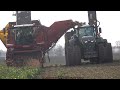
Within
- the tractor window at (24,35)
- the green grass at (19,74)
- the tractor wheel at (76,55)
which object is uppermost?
the tractor window at (24,35)

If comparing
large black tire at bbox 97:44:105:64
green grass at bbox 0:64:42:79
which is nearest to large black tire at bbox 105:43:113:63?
large black tire at bbox 97:44:105:64

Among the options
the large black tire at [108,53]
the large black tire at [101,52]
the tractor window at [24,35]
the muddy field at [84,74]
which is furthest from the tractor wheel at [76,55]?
the muddy field at [84,74]

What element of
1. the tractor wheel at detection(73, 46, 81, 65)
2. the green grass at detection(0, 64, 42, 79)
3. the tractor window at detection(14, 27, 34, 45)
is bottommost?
the green grass at detection(0, 64, 42, 79)

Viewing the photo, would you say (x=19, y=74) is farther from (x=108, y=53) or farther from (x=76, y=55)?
(x=108, y=53)

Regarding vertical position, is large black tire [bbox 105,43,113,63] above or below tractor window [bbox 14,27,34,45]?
below

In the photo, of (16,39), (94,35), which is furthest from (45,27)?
(94,35)

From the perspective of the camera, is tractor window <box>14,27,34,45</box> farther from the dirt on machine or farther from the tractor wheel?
the tractor wheel

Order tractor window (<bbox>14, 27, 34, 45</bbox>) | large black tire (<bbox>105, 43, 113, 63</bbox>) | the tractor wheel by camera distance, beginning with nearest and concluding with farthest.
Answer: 1. the tractor wheel
2. large black tire (<bbox>105, 43, 113, 63</bbox>)
3. tractor window (<bbox>14, 27, 34, 45</bbox>)

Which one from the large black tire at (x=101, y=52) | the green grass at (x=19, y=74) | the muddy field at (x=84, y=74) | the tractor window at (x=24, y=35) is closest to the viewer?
the muddy field at (x=84, y=74)

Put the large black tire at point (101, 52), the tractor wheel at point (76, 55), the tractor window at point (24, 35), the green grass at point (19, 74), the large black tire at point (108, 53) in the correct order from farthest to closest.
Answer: the tractor window at point (24, 35), the large black tire at point (108, 53), the large black tire at point (101, 52), the tractor wheel at point (76, 55), the green grass at point (19, 74)

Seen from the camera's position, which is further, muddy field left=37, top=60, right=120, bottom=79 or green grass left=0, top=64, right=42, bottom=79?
green grass left=0, top=64, right=42, bottom=79

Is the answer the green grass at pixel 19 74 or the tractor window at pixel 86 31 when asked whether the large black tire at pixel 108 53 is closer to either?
the tractor window at pixel 86 31

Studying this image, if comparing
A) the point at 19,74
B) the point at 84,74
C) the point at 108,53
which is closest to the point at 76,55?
the point at 108,53
